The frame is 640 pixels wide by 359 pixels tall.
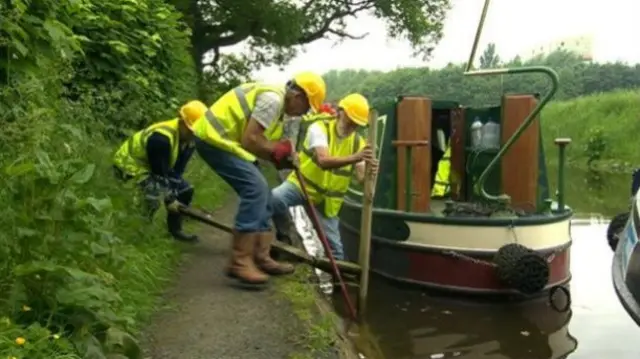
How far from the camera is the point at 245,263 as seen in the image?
566cm

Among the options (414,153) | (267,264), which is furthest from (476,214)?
(267,264)

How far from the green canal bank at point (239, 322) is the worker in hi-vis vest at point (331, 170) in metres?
0.78

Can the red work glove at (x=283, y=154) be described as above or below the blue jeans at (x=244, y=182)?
above

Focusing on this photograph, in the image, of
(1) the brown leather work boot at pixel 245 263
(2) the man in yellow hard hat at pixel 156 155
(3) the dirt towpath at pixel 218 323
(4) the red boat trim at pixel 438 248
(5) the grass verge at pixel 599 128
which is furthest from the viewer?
(5) the grass verge at pixel 599 128

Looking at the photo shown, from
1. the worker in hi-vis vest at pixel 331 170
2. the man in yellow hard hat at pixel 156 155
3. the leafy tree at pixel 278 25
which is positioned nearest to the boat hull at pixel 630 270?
the worker in hi-vis vest at pixel 331 170

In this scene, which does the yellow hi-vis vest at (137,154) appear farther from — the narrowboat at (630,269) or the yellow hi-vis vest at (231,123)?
the narrowboat at (630,269)

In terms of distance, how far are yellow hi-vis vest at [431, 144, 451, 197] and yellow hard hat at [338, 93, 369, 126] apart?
3122 mm

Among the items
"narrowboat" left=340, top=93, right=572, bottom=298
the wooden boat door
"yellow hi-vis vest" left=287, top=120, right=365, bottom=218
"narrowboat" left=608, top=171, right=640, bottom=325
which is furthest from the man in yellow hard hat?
"narrowboat" left=608, top=171, right=640, bottom=325

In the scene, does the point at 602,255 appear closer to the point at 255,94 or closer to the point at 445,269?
the point at 445,269

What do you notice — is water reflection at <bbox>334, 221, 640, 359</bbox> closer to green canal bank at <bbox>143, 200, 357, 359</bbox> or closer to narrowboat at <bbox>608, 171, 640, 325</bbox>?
green canal bank at <bbox>143, 200, 357, 359</bbox>

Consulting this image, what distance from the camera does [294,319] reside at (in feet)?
16.4

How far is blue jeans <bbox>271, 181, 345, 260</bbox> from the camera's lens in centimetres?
680

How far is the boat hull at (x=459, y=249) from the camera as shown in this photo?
23.2ft

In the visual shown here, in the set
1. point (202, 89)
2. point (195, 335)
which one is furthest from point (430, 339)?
point (202, 89)
